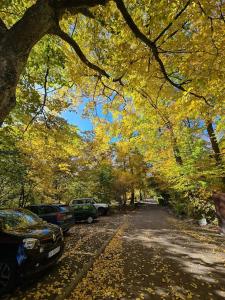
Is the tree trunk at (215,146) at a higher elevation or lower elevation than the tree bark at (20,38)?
higher

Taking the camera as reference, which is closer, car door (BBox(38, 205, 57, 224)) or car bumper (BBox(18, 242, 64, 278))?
car bumper (BBox(18, 242, 64, 278))

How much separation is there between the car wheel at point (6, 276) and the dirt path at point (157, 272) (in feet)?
4.40

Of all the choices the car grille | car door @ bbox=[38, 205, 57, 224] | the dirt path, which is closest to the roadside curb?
the dirt path

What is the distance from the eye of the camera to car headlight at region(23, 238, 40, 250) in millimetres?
5679

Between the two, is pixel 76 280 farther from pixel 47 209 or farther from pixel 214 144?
pixel 214 144

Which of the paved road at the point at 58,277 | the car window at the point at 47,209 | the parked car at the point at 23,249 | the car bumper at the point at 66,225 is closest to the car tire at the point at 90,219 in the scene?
the car bumper at the point at 66,225

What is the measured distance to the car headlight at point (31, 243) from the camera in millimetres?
5679

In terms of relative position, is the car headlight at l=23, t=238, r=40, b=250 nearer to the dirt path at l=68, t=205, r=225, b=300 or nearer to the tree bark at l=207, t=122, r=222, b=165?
the dirt path at l=68, t=205, r=225, b=300

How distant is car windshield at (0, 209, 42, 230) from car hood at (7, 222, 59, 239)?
21cm

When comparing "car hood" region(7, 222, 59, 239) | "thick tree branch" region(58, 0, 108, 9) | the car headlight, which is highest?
"thick tree branch" region(58, 0, 108, 9)

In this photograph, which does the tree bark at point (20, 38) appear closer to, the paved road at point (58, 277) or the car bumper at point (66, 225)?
the paved road at point (58, 277)

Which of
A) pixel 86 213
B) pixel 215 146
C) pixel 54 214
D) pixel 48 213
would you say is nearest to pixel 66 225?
pixel 54 214

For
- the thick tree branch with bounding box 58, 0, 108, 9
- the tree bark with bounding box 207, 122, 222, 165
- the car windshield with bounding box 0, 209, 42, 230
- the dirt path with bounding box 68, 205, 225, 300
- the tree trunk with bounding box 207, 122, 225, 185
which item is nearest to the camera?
the thick tree branch with bounding box 58, 0, 108, 9

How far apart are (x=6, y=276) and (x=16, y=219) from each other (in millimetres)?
1702
